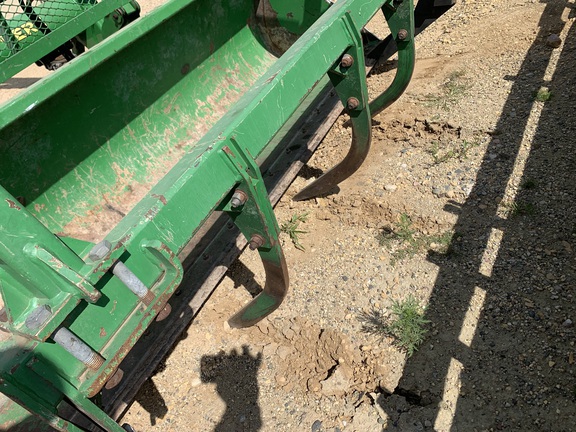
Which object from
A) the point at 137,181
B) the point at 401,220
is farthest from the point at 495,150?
the point at 137,181

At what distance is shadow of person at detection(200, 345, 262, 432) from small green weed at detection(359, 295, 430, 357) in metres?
0.73

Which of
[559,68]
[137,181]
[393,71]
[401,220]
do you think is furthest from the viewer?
[393,71]

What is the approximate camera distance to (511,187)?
11.0 ft

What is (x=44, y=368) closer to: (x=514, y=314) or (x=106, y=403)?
(x=106, y=403)

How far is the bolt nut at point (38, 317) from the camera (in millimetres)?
1160

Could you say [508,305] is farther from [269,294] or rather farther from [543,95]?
[543,95]

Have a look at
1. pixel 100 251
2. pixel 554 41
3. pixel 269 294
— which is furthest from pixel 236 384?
pixel 554 41

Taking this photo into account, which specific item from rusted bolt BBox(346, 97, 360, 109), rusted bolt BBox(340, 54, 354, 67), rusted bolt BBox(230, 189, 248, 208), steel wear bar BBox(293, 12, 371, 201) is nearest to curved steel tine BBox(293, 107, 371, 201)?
steel wear bar BBox(293, 12, 371, 201)

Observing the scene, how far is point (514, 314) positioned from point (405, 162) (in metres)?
1.55

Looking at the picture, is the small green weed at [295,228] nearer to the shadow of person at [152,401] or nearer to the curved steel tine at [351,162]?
the curved steel tine at [351,162]

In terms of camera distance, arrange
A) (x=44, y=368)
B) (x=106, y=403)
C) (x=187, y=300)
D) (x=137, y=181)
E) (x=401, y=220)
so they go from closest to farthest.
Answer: (x=44, y=368) → (x=106, y=403) → (x=187, y=300) → (x=137, y=181) → (x=401, y=220)

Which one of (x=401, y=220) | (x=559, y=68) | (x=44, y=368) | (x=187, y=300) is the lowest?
(x=559, y=68)

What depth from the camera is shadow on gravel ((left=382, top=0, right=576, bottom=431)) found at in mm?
2309

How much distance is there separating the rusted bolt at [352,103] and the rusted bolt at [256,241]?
1166 millimetres
